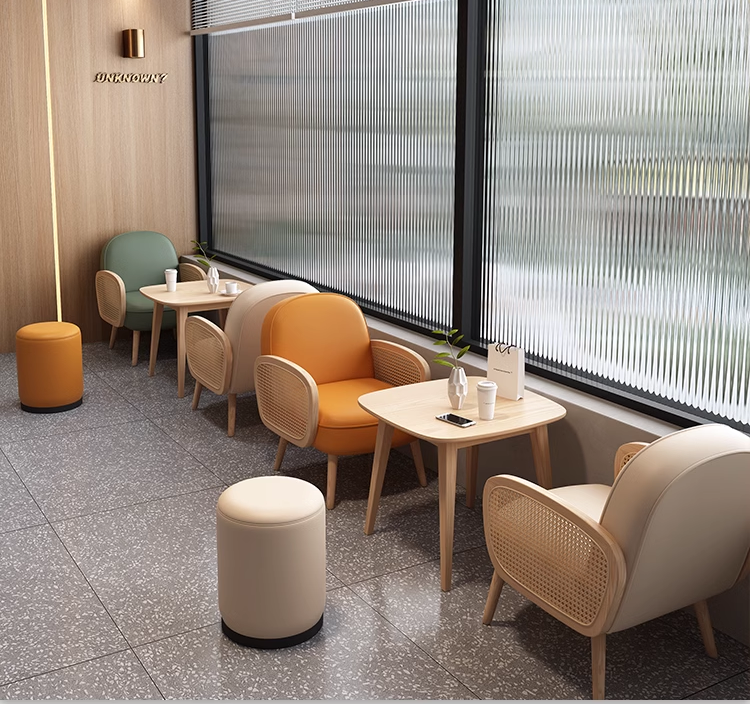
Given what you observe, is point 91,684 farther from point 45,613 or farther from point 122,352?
point 122,352

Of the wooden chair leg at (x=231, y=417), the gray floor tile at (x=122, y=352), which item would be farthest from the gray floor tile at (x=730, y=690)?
the gray floor tile at (x=122, y=352)

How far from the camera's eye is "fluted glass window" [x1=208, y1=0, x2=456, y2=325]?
504 cm

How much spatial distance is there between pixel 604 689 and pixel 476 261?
2.39 m

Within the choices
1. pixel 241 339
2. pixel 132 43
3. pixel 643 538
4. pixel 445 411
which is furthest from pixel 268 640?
pixel 132 43

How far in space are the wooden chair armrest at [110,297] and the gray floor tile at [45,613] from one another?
301 cm

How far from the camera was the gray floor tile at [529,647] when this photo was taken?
3.05 m

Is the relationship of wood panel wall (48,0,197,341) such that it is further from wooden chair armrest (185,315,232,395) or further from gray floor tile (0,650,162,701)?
gray floor tile (0,650,162,701)

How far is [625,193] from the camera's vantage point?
3.84m

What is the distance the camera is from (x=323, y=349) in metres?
4.84

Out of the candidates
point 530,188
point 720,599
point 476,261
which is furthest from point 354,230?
point 720,599

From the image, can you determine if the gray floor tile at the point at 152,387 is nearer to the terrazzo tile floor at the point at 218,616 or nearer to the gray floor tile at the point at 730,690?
the terrazzo tile floor at the point at 218,616

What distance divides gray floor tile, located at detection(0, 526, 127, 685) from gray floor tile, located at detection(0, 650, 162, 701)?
49mm

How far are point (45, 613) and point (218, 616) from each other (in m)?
0.63

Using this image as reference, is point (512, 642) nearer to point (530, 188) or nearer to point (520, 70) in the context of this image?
point (530, 188)
